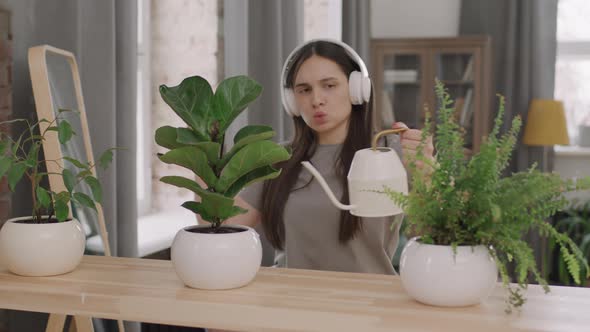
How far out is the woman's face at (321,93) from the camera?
1861 mm

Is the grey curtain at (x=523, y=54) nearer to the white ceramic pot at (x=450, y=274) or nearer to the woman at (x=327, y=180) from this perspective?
the woman at (x=327, y=180)

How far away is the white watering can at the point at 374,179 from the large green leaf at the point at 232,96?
0.49 feet

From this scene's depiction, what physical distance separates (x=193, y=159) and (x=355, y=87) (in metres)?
0.75

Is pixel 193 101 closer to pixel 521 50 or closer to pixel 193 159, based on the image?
pixel 193 159

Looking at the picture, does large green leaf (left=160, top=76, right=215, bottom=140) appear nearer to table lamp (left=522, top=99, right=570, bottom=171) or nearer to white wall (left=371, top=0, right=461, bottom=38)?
table lamp (left=522, top=99, right=570, bottom=171)

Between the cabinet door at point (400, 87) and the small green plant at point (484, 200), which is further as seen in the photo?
the cabinet door at point (400, 87)

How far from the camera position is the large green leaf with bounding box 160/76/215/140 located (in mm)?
1170

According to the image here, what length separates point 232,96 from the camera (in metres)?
1.18

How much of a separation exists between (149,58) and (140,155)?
447 millimetres

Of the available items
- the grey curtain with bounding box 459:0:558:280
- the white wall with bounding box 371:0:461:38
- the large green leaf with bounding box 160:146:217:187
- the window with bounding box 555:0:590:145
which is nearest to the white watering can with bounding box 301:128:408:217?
the large green leaf with bounding box 160:146:217:187

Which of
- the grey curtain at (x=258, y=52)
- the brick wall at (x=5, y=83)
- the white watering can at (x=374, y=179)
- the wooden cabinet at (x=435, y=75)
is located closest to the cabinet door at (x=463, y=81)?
the wooden cabinet at (x=435, y=75)

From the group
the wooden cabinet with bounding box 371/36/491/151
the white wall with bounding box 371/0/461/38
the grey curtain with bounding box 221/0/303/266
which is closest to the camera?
the grey curtain with bounding box 221/0/303/266

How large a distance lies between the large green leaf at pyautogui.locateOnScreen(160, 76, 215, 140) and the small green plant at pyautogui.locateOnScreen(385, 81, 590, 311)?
330 mm

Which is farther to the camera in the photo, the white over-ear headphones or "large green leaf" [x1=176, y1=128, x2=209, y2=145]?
the white over-ear headphones
